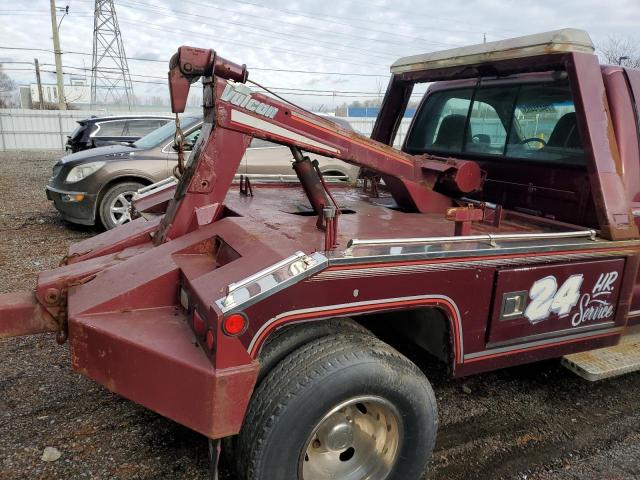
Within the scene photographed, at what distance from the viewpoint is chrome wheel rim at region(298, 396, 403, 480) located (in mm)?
2312

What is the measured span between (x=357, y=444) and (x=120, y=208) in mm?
6173

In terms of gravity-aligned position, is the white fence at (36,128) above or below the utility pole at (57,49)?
below

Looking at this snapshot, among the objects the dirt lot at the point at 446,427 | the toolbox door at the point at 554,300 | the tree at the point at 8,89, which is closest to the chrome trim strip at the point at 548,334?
the toolbox door at the point at 554,300

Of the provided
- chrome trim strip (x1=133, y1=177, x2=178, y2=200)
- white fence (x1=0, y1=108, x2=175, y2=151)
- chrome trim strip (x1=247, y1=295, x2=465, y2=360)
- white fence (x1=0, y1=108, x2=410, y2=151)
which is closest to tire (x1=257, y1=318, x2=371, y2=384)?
chrome trim strip (x1=247, y1=295, x2=465, y2=360)

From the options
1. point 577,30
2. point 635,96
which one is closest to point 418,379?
point 577,30

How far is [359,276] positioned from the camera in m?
2.20

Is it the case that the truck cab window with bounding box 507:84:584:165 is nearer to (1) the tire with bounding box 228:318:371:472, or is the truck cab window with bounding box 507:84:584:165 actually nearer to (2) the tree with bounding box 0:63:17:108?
(1) the tire with bounding box 228:318:371:472

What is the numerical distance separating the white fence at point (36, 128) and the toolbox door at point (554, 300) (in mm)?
23690

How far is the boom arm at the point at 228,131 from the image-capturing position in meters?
2.77

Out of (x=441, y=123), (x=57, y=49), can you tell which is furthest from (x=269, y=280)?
(x=57, y=49)

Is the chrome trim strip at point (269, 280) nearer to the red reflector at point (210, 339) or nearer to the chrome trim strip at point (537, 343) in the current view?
the red reflector at point (210, 339)

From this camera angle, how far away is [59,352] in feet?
12.7

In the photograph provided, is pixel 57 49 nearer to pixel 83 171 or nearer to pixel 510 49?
pixel 83 171

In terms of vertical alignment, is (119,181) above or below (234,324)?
below
